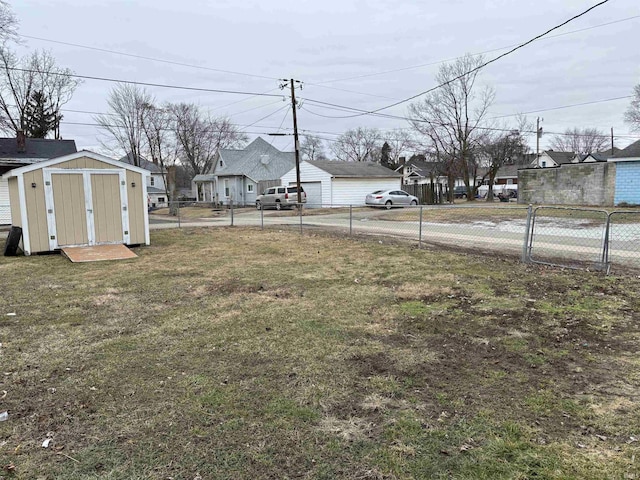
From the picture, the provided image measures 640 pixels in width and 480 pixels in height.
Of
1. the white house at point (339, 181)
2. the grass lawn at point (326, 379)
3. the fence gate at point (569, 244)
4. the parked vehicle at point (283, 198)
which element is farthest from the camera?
the white house at point (339, 181)

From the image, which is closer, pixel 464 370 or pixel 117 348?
pixel 464 370

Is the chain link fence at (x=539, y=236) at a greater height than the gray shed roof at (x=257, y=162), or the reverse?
the gray shed roof at (x=257, y=162)

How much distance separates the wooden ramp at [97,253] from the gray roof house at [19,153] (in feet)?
39.7

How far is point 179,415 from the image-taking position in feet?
10.1

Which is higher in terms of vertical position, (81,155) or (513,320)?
(81,155)

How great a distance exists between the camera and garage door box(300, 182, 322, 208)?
31.9 m

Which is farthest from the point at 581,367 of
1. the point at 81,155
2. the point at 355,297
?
the point at 81,155

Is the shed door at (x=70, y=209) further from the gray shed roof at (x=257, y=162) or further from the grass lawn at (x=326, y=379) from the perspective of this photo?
the gray shed roof at (x=257, y=162)

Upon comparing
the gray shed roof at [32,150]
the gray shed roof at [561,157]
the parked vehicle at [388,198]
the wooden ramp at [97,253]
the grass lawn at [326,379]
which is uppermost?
the gray shed roof at [561,157]

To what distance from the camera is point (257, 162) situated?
40.2 metres

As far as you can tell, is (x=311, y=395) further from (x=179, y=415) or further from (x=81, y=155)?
(x=81, y=155)

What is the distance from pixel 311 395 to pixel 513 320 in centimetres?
293

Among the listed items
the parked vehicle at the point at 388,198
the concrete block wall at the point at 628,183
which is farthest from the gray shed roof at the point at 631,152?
the parked vehicle at the point at 388,198

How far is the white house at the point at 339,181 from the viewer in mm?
31094
